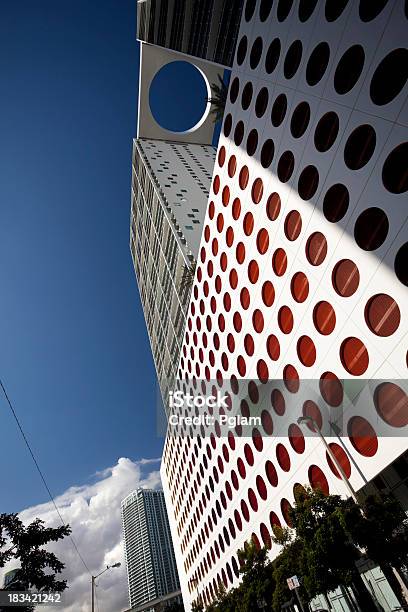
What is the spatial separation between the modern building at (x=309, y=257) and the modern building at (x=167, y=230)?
1675cm

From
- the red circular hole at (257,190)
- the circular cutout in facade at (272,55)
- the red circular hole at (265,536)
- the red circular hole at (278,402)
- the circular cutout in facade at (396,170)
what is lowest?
the red circular hole at (265,536)

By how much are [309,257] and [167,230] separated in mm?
32756

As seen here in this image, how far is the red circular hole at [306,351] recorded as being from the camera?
1448 cm

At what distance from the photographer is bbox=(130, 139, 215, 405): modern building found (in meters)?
42.9

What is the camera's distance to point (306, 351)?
14891 mm

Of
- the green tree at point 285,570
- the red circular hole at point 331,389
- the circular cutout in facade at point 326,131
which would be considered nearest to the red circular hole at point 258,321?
the red circular hole at point 331,389

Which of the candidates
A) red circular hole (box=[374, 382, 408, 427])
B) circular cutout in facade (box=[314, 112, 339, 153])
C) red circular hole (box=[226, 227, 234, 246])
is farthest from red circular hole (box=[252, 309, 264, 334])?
circular cutout in facade (box=[314, 112, 339, 153])

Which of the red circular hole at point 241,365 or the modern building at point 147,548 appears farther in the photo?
the modern building at point 147,548

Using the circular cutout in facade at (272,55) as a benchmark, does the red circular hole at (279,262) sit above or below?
below

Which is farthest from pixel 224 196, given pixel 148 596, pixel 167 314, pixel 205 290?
pixel 148 596

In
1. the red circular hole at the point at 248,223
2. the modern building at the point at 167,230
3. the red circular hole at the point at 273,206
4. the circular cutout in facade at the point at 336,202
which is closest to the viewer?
the circular cutout in facade at the point at 336,202

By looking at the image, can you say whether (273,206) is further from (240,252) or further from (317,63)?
(317,63)

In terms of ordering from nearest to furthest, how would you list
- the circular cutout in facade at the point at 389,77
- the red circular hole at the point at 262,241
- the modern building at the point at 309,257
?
the circular cutout in facade at the point at 389,77 → the modern building at the point at 309,257 → the red circular hole at the point at 262,241

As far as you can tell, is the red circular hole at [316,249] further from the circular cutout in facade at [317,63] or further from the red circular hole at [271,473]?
the red circular hole at [271,473]
